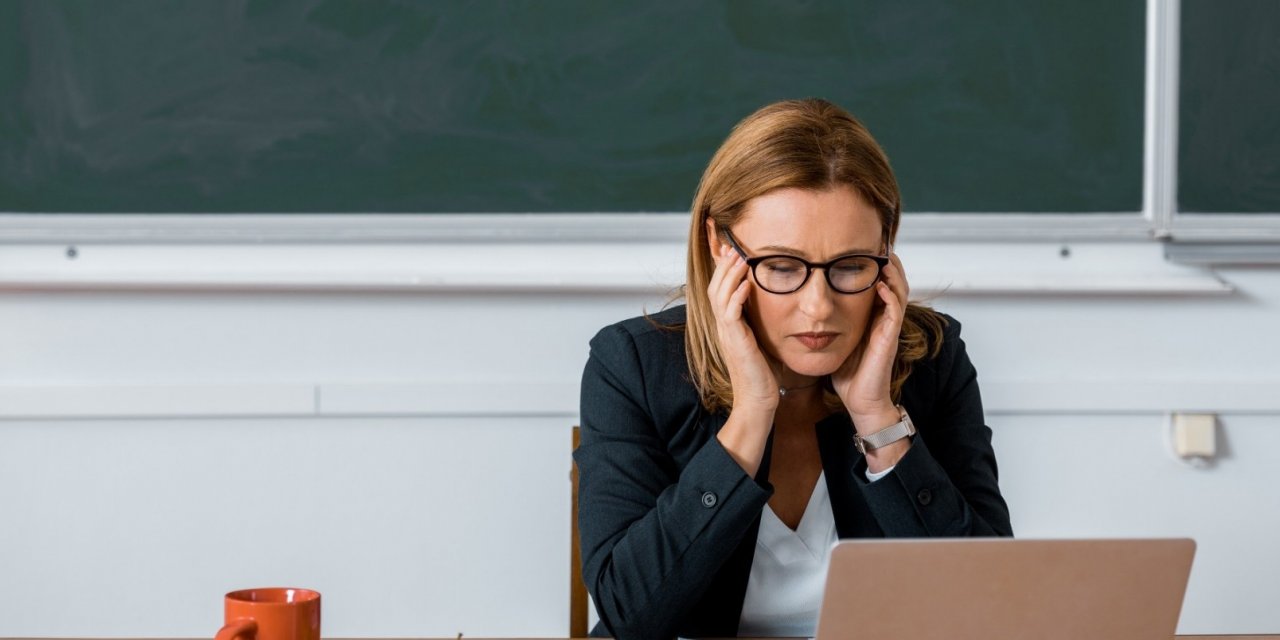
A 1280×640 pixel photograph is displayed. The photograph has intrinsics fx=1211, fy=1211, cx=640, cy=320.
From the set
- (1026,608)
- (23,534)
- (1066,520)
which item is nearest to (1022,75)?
(1066,520)

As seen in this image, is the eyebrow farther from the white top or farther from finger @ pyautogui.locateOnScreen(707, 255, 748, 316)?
the white top

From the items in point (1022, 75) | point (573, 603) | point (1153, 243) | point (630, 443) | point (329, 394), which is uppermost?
point (1022, 75)

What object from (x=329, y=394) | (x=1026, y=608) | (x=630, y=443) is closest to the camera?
(x=1026, y=608)

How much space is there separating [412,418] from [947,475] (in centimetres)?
112

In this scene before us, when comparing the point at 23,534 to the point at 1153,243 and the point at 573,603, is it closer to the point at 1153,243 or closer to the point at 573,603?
the point at 573,603

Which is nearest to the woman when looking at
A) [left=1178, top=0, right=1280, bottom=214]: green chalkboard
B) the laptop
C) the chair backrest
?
the chair backrest

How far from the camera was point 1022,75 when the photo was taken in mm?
2227

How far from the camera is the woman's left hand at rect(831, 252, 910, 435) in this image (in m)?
1.37

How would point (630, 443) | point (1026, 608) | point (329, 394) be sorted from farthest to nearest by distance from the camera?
point (329, 394) < point (630, 443) < point (1026, 608)

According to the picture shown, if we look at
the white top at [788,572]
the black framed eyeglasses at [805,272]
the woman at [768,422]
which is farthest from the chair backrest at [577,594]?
the black framed eyeglasses at [805,272]

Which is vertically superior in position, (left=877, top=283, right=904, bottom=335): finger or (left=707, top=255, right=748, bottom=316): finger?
(left=707, top=255, right=748, bottom=316): finger

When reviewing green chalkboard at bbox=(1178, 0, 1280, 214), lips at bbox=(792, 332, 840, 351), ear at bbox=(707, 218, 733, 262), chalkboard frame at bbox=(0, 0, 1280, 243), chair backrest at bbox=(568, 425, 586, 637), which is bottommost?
chair backrest at bbox=(568, 425, 586, 637)

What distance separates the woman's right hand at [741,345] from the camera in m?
1.34

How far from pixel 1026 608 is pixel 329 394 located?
1560 millimetres
